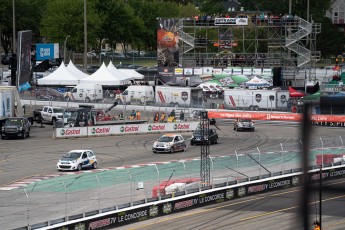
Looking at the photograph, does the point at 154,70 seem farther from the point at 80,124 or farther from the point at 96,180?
the point at 96,180

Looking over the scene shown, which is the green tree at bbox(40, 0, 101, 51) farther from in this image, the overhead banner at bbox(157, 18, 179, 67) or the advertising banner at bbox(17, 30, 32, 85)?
the advertising banner at bbox(17, 30, 32, 85)

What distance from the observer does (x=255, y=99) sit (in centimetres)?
5956

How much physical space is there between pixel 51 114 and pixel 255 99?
52.5 feet

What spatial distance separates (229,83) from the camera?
244 feet

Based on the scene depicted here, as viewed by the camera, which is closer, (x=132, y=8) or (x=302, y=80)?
(x=302, y=80)

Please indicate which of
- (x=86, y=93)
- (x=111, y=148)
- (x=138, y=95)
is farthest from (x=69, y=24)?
(x=111, y=148)

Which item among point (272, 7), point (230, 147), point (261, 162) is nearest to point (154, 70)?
point (272, 7)

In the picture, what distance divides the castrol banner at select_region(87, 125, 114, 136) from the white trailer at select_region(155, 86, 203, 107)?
1102cm

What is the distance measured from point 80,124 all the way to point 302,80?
32816 mm

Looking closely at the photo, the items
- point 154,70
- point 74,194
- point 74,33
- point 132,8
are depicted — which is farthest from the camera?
point 132,8

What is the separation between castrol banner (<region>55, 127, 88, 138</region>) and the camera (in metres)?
49.0

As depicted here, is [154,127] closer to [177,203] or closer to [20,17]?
[177,203]

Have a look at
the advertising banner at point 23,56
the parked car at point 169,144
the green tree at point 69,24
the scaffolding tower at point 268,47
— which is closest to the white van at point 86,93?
the advertising banner at point 23,56

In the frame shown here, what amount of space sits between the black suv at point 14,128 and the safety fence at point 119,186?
22.3 meters
